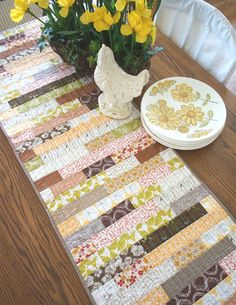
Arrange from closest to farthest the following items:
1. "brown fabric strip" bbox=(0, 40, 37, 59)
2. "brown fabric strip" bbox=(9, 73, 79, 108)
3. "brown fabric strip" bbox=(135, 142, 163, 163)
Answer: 1. "brown fabric strip" bbox=(135, 142, 163, 163)
2. "brown fabric strip" bbox=(9, 73, 79, 108)
3. "brown fabric strip" bbox=(0, 40, 37, 59)

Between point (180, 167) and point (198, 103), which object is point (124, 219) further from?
point (198, 103)

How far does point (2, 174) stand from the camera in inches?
30.7

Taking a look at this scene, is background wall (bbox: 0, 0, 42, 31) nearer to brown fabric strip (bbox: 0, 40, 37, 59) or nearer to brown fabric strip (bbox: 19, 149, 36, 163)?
brown fabric strip (bbox: 0, 40, 37, 59)

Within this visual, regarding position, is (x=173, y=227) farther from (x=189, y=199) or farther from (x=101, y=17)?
(x=101, y=17)

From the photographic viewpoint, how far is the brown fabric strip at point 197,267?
626mm

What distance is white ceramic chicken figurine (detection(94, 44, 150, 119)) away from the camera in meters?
0.70

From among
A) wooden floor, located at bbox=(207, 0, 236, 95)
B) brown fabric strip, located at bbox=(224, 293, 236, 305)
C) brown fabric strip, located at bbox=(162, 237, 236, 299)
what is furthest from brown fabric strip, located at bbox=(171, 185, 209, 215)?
wooden floor, located at bbox=(207, 0, 236, 95)

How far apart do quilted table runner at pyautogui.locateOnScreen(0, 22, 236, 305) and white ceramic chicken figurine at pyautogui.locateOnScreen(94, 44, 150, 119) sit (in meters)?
0.11

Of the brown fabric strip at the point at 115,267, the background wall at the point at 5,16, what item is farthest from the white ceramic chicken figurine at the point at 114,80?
the background wall at the point at 5,16

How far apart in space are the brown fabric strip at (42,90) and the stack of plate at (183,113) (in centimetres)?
28

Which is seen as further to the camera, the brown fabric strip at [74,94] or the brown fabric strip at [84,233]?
the brown fabric strip at [74,94]

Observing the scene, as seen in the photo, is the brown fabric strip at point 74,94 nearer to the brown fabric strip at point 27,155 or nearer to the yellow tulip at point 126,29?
the brown fabric strip at point 27,155

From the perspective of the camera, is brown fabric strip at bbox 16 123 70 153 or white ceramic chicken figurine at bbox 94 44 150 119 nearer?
white ceramic chicken figurine at bbox 94 44 150 119

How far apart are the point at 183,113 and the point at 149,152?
152mm
